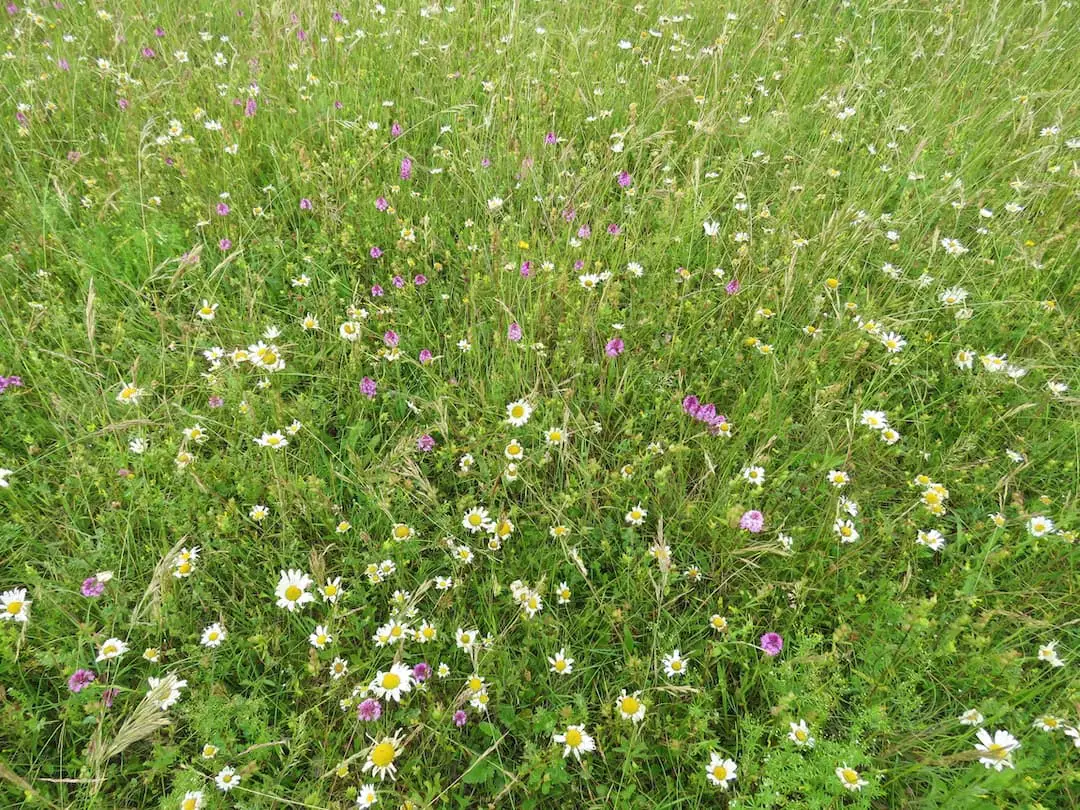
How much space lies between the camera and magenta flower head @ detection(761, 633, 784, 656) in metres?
1.64

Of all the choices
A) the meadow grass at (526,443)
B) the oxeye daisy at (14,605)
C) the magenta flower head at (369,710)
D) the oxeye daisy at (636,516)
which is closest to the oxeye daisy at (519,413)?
the meadow grass at (526,443)

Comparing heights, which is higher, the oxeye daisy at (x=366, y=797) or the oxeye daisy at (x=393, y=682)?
the oxeye daisy at (x=393, y=682)

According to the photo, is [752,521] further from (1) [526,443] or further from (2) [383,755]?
(2) [383,755]

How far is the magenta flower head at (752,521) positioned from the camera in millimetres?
1801

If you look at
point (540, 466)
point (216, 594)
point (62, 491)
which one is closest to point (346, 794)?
point (216, 594)

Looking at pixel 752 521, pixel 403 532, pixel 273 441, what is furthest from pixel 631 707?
pixel 273 441

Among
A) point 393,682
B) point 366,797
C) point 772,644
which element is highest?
point 772,644

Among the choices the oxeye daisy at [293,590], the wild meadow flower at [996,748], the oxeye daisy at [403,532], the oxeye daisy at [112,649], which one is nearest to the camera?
the wild meadow flower at [996,748]

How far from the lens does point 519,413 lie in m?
2.09

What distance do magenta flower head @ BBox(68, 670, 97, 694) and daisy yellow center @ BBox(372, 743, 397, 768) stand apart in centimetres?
78

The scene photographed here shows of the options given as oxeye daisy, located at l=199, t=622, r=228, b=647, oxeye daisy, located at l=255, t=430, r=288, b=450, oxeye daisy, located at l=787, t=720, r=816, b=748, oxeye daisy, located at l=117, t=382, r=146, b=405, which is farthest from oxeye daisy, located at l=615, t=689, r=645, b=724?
oxeye daisy, located at l=117, t=382, r=146, b=405

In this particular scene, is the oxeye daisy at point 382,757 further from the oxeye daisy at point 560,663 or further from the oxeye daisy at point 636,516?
the oxeye daisy at point 636,516

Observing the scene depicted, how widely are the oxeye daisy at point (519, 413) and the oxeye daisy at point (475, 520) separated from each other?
0.32 m

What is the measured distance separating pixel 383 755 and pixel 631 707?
0.62 meters
